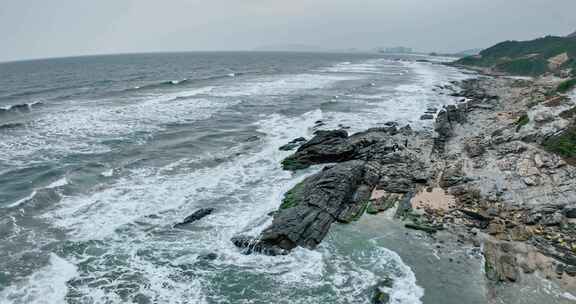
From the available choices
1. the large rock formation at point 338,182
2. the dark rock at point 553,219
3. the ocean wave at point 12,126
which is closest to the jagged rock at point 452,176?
the large rock formation at point 338,182

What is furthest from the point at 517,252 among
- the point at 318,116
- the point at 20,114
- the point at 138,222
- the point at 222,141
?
the point at 20,114

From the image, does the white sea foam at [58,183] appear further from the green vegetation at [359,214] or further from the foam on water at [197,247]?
the green vegetation at [359,214]

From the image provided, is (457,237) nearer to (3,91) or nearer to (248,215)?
(248,215)

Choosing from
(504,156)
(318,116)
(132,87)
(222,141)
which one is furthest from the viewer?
(132,87)

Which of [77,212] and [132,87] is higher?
[132,87]

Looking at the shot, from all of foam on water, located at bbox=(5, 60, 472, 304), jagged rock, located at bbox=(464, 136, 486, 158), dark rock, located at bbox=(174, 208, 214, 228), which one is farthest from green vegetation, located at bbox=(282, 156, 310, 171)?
jagged rock, located at bbox=(464, 136, 486, 158)

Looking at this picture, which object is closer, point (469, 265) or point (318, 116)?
point (469, 265)

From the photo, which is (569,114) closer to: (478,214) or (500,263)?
(478,214)
